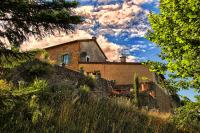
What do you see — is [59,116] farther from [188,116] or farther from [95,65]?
[95,65]

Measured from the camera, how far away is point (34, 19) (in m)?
9.85

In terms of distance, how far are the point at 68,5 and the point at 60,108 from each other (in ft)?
19.3

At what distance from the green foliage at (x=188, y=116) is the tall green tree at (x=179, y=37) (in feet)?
3.47

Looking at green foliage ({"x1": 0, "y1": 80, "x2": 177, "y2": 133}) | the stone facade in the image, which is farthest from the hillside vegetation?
the stone facade

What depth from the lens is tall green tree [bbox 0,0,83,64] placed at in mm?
9734

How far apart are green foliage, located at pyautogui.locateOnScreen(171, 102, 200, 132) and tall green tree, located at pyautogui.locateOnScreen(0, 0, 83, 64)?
1241 cm

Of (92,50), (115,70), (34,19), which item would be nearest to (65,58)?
(92,50)

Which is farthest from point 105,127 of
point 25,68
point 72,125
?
point 25,68

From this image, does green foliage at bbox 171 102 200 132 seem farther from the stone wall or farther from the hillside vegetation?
the stone wall

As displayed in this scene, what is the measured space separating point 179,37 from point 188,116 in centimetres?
427

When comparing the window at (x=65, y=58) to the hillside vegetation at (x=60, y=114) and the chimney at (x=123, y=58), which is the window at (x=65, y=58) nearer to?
the chimney at (x=123, y=58)

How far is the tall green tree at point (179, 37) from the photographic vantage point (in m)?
20.1

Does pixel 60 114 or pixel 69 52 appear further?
pixel 69 52

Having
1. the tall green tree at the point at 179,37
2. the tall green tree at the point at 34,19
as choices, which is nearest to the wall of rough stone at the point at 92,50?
the tall green tree at the point at 179,37
